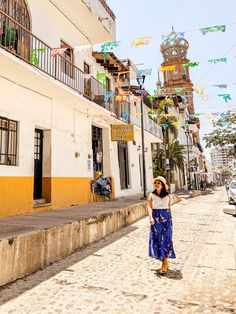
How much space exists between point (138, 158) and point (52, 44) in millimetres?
11323

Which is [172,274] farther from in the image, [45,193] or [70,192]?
[70,192]

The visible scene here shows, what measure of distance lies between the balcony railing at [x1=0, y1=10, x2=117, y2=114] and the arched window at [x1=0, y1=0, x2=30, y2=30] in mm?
541

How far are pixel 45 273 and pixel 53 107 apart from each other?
268 inches

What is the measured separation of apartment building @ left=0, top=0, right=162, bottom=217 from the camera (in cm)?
766

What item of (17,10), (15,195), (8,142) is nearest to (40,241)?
(15,195)

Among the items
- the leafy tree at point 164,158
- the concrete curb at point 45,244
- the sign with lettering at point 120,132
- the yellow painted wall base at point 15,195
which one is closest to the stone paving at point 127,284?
the concrete curb at point 45,244

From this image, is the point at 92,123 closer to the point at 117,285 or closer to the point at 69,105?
the point at 69,105

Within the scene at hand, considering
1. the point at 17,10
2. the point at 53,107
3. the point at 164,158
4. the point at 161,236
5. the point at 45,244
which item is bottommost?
the point at 45,244

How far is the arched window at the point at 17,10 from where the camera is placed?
26.9ft

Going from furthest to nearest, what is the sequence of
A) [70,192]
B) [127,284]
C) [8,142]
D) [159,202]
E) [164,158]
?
[164,158] → [70,192] → [8,142] → [159,202] → [127,284]

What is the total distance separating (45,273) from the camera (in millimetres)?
4410

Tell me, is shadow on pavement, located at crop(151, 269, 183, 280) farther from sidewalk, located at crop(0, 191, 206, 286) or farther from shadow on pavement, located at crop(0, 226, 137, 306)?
sidewalk, located at crop(0, 191, 206, 286)

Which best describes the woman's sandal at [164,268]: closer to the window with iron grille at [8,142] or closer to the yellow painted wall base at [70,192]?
the window with iron grille at [8,142]

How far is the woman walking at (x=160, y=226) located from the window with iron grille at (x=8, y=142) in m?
5.03
